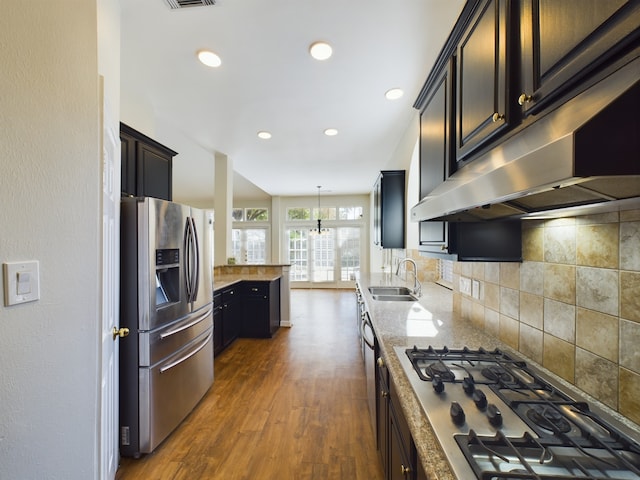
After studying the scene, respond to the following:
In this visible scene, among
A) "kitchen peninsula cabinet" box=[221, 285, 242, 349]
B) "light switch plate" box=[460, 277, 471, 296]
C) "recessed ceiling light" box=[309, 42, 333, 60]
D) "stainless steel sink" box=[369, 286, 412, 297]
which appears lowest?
"kitchen peninsula cabinet" box=[221, 285, 242, 349]

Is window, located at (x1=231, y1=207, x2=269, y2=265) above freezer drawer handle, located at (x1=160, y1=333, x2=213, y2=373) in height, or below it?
above

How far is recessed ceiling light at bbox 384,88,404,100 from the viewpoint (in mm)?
2537

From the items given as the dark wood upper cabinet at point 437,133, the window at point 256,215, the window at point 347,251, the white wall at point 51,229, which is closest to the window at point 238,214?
the window at point 256,215

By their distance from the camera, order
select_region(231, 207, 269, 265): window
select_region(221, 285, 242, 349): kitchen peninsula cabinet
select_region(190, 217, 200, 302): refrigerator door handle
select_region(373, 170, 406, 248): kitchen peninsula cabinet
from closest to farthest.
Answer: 1. select_region(190, 217, 200, 302): refrigerator door handle
2. select_region(221, 285, 242, 349): kitchen peninsula cabinet
3. select_region(373, 170, 406, 248): kitchen peninsula cabinet
4. select_region(231, 207, 269, 265): window


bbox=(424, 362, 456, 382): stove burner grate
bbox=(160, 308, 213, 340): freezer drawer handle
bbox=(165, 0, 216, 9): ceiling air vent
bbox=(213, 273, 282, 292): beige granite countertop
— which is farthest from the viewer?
bbox=(213, 273, 282, 292): beige granite countertop

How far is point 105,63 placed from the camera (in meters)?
1.47

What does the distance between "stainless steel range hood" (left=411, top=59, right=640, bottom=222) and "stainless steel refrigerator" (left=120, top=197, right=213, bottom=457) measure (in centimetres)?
180

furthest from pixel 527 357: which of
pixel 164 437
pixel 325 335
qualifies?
pixel 325 335

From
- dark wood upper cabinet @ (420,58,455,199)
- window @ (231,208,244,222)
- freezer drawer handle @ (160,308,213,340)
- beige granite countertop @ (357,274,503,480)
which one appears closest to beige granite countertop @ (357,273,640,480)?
beige granite countertop @ (357,274,503,480)

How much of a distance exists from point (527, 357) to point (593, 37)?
1149 millimetres

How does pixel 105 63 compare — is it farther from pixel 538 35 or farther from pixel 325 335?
pixel 325 335

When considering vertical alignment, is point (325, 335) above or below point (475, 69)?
below

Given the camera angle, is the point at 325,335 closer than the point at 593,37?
No

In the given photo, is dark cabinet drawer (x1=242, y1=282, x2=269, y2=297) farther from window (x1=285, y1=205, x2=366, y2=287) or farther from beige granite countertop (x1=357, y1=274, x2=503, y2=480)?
window (x1=285, y1=205, x2=366, y2=287)
